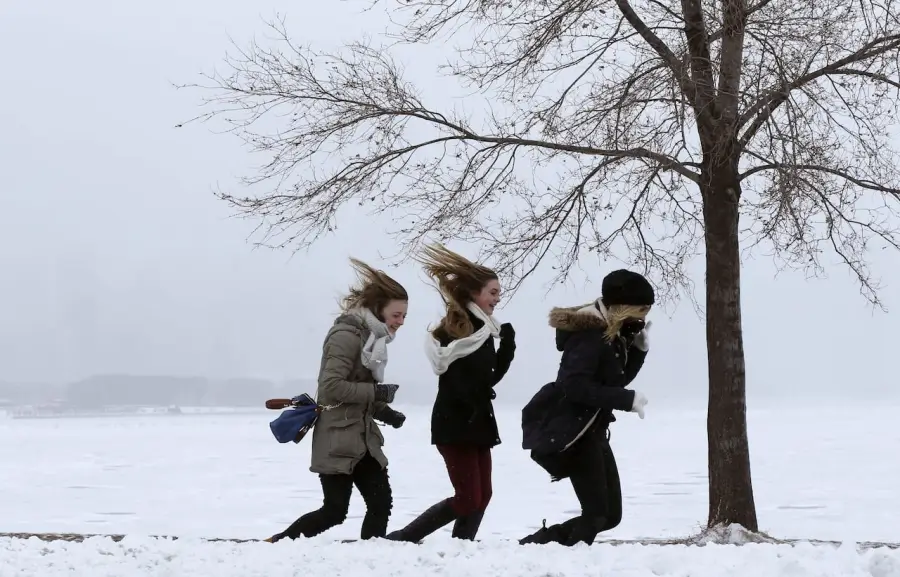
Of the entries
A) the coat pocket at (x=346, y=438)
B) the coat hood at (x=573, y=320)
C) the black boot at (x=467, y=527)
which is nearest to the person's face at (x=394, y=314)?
the coat pocket at (x=346, y=438)

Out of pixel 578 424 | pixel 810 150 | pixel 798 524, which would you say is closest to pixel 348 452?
pixel 578 424

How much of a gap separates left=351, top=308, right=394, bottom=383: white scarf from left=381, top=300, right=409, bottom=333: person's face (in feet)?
0.17

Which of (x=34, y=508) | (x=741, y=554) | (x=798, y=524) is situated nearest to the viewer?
(x=741, y=554)

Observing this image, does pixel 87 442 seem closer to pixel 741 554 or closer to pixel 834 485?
pixel 834 485

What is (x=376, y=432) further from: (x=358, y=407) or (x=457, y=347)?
(x=457, y=347)

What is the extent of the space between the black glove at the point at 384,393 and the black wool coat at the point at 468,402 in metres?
0.28

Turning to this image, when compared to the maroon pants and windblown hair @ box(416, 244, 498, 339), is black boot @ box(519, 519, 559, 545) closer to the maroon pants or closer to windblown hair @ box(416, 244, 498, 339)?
the maroon pants

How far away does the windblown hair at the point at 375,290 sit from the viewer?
21.9 feet

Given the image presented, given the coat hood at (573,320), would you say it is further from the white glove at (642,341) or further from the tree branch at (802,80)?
the tree branch at (802,80)

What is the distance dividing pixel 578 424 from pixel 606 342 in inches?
20.0

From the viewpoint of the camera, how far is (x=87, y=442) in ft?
122

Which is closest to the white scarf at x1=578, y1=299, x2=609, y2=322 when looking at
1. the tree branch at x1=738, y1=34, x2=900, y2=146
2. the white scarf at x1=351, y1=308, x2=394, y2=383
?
the white scarf at x1=351, y1=308, x2=394, y2=383

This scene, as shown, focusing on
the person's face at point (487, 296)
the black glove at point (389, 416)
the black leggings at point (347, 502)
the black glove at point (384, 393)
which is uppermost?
the person's face at point (487, 296)

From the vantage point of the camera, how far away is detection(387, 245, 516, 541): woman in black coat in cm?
645
